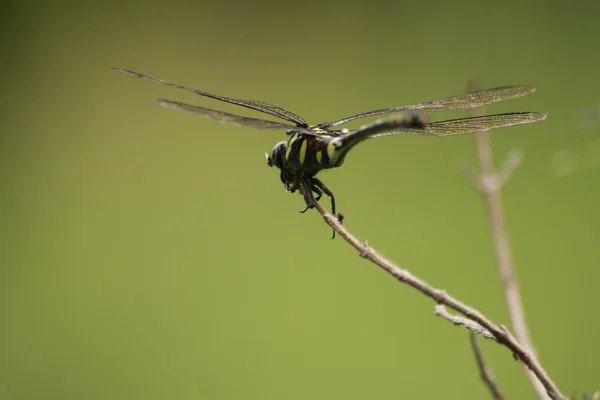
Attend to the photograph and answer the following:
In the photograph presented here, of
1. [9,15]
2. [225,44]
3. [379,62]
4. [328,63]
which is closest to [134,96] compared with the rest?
[225,44]

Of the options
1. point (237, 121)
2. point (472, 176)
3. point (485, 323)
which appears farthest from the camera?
point (472, 176)

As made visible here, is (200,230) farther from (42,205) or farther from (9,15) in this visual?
(9,15)

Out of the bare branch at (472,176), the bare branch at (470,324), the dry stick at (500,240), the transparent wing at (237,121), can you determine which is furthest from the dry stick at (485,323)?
the bare branch at (472,176)

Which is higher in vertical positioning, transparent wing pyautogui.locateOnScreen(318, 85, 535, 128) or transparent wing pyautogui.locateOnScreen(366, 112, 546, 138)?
transparent wing pyautogui.locateOnScreen(318, 85, 535, 128)

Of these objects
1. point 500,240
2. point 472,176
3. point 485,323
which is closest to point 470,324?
point 485,323

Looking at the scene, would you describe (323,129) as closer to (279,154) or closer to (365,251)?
(279,154)

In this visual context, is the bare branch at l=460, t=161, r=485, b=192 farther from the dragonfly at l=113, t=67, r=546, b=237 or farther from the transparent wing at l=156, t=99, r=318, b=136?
the transparent wing at l=156, t=99, r=318, b=136

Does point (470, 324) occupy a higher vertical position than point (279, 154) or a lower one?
lower

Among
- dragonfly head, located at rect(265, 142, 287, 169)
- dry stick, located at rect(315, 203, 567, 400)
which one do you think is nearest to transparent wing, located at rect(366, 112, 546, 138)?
dragonfly head, located at rect(265, 142, 287, 169)
